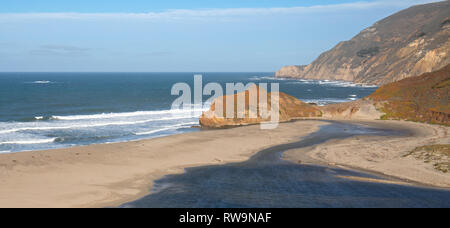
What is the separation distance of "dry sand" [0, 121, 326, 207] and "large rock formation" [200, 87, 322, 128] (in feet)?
21.1

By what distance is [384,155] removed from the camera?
75.8 ft

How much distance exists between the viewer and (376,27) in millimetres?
198250

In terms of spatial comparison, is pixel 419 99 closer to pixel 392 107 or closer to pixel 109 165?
pixel 392 107

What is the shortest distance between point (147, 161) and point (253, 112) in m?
19.4

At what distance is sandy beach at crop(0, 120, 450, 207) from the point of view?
15438 millimetres

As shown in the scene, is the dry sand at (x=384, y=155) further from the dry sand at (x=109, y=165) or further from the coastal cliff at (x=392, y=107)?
the coastal cliff at (x=392, y=107)

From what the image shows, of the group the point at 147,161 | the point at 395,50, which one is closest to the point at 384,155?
the point at 147,161

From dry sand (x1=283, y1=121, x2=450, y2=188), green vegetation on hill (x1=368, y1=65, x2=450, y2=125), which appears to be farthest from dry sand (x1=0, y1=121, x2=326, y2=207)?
green vegetation on hill (x1=368, y1=65, x2=450, y2=125)

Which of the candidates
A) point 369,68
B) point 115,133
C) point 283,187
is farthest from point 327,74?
point 283,187

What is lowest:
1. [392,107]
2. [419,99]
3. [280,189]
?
[280,189]

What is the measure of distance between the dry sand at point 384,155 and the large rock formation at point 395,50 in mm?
79676

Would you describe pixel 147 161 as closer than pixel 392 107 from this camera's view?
Yes
